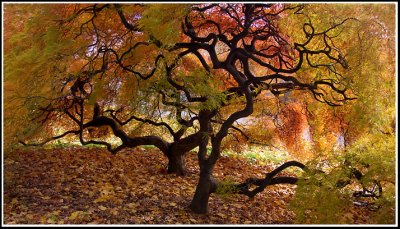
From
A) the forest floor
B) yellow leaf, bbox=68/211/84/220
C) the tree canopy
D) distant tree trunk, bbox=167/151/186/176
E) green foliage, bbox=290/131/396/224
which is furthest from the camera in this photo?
distant tree trunk, bbox=167/151/186/176

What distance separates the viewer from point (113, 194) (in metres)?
5.87

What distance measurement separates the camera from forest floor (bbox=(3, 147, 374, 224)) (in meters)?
5.03

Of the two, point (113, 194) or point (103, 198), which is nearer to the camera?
point (103, 198)

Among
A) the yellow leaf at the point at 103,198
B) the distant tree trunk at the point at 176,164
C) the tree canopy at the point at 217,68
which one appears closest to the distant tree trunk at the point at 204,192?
the tree canopy at the point at 217,68

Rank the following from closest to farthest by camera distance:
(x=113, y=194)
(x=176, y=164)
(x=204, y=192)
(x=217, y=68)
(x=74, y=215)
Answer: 1. (x=74, y=215)
2. (x=217, y=68)
3. (x=204, y=192)
4. (x=113, y=194)
5. (x=176, y=164)

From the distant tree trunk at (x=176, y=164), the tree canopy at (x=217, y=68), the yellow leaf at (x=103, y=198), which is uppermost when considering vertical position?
the tree canopy at (x=217, y=68)

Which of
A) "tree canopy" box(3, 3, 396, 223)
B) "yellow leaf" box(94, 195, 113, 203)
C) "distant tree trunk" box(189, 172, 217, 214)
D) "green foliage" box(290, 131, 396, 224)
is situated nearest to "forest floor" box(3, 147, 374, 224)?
"yellow leaf" box(94, 195, 113, 203)

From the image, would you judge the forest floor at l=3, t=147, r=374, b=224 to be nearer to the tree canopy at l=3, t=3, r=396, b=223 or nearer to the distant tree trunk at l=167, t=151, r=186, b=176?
the distant tree trunk at l=167, t=151, r=186, b=176

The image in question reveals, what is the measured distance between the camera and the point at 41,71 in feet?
15.3

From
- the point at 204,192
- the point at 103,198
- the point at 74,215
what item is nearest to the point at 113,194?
the point at 103,198

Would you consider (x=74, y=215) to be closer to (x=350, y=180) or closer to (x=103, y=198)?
(x=103, y=198)

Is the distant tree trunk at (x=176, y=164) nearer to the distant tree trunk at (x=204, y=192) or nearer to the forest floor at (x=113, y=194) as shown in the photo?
the forest floor at (x=113, y=194)

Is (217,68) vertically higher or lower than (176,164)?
higher

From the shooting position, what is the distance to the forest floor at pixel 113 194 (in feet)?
16.5
